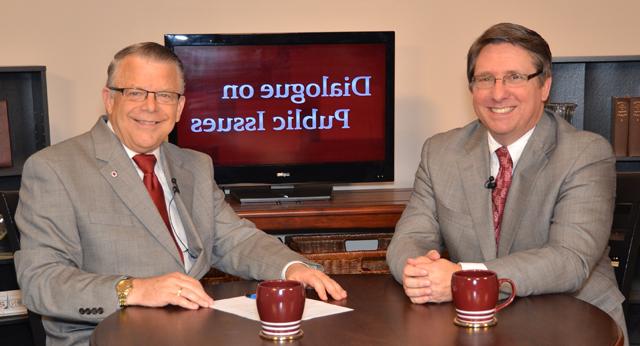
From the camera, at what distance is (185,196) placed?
276cm

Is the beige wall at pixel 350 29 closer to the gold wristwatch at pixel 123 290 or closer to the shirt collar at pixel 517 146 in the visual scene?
the shirt collar at pixel 517 146

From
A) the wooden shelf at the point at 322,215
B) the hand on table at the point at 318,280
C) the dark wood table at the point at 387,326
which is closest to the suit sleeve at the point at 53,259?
the dark wood table at the point at 387,326

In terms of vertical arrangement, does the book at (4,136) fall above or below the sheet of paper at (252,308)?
above

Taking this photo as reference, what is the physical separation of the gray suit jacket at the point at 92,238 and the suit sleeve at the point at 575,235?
62cm

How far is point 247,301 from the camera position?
226cm

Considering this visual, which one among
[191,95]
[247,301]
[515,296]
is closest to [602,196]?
[515,296]

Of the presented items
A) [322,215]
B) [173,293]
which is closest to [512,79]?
[173,293]

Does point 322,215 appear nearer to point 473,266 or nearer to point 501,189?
point 501,189

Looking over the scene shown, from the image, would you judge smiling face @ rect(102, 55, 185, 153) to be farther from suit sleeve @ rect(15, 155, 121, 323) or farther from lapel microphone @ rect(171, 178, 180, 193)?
suit sleeve @ rect(15, 155, 121, 323)

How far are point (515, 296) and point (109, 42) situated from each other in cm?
278

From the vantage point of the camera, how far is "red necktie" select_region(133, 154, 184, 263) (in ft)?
8.70

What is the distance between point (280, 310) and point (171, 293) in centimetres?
41

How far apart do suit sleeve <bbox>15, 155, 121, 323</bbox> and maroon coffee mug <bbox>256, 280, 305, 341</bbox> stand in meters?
0.52

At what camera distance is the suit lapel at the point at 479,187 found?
2662 millimetres
